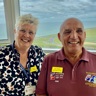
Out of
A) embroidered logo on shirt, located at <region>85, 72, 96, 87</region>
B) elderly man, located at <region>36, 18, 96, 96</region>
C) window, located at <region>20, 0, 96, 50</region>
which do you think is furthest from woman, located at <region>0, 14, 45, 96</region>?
window, located at <region>20, 0, 96, 50</region>

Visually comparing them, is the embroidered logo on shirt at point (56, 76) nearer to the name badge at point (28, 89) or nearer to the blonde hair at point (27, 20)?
the name badge at point (28, 89)

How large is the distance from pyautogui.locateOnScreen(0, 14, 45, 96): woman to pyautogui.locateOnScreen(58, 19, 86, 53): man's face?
41 centimetres

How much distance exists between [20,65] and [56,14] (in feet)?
3.28

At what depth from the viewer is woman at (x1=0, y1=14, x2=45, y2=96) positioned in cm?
181

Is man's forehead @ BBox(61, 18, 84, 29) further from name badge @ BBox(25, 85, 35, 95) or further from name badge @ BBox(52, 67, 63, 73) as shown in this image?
name badge @ BBox(25, 85, 35, 95)

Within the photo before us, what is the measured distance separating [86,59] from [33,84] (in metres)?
0.63

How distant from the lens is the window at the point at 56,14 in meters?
2.38

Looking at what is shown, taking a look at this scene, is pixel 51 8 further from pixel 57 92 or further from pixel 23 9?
pixel 57 92

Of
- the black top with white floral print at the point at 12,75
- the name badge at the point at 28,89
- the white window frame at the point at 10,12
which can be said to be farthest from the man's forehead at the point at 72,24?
the white window frame at the point at 10,12

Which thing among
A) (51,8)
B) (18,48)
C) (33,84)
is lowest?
(33,84)

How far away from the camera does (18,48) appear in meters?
1.91

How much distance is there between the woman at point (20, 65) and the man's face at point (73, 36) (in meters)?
0.41

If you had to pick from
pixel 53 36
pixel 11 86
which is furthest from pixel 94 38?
pixel 11 86

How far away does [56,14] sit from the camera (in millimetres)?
2508
